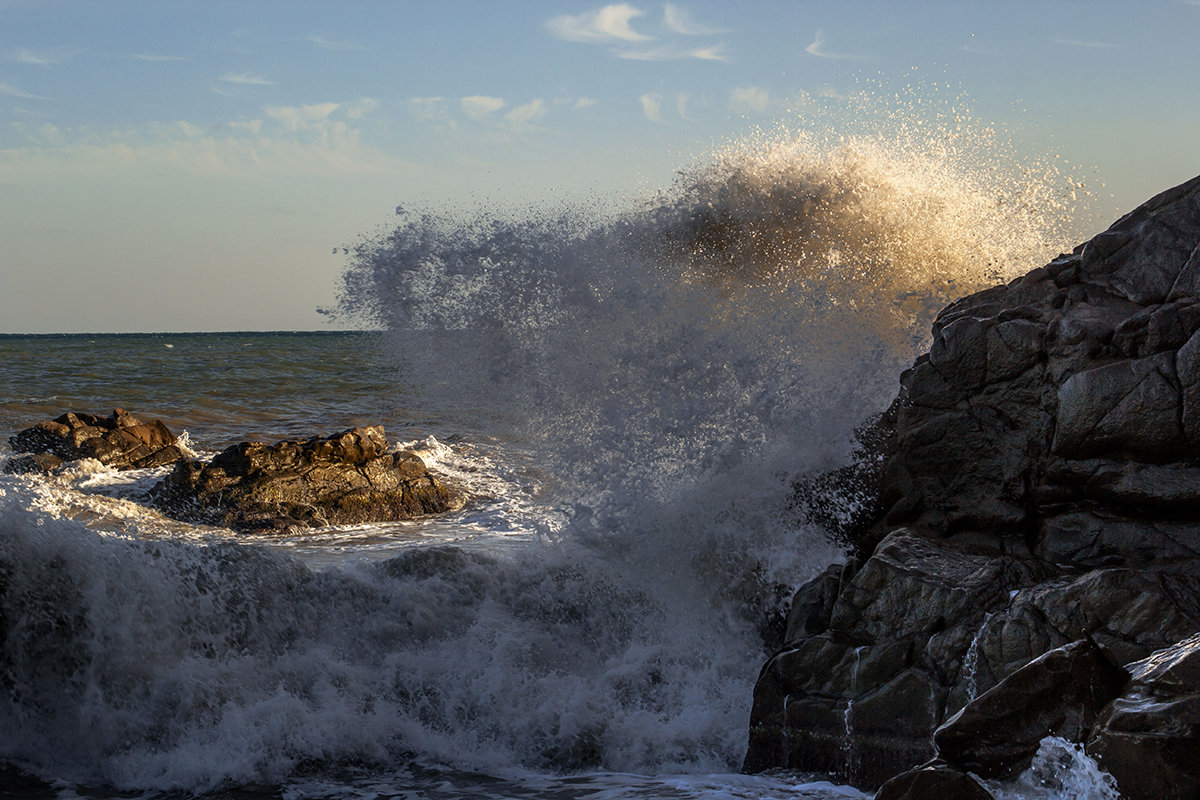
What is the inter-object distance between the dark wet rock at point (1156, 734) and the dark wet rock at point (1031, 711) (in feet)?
0.31

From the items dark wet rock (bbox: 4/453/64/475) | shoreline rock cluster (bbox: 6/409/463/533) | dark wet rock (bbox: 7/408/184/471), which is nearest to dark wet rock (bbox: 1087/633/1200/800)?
shoreline rock cluster (bbox: 6/409/463/533)

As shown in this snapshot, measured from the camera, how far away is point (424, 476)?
35.9ft

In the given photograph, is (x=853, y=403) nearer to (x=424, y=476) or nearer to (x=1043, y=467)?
(x=1043, y=467)

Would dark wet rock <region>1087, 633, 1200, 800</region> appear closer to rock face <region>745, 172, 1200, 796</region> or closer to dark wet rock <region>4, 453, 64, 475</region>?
rock face <region>745, 172, 1200, 796</region>

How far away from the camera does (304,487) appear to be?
32.9 feet

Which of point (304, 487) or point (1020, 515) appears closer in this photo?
point (1020, 515)

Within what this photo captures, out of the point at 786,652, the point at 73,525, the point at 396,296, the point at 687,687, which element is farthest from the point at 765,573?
the point at 396,296

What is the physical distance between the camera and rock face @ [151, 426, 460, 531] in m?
9.76

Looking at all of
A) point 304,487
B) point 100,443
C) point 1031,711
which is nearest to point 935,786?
point 1031,711

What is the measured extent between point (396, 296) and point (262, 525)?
2.74m

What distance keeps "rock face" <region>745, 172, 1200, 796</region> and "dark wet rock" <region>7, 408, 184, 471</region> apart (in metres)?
9.85

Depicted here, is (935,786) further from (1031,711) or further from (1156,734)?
(1156,734)

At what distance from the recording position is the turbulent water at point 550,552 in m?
5.12

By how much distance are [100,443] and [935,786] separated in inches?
463
